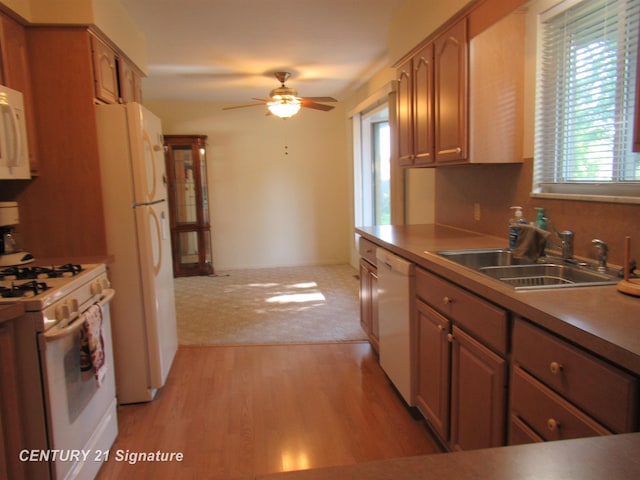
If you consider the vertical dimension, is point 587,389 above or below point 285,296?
above

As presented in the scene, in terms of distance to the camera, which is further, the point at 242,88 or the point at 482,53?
the point at 242,88

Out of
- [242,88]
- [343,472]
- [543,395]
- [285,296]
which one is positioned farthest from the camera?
[242,88]

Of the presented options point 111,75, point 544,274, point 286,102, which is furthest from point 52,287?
point 286,102

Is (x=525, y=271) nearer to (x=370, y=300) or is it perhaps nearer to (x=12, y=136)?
(x=370, y=300)

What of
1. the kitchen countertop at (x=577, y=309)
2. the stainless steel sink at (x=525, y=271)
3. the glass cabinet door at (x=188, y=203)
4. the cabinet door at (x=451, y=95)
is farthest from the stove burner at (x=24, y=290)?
the glass cabinet door at (x=188, y=203)

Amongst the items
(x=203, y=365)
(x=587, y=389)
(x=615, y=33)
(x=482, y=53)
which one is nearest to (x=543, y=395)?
(x=587, y=389)

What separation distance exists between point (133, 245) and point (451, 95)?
6.77 ft

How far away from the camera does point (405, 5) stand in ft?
10.2

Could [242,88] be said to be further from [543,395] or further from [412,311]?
[543,395]

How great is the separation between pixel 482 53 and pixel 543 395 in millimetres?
1803

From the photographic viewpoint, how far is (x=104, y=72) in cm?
268

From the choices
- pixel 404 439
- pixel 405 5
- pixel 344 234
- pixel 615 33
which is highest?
pixel 405 5

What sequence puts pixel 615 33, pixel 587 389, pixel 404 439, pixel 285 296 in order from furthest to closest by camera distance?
pixel 285 296, pixel 404 439, pixel 615 33, pixel 587 389

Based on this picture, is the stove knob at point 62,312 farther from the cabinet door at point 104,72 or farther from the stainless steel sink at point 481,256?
the stainless steel sink at point 481,256
